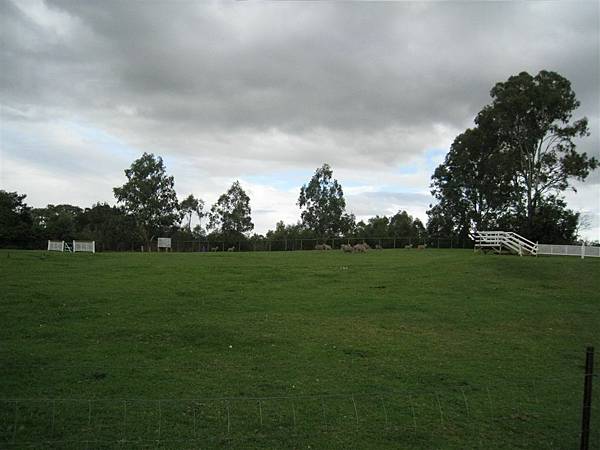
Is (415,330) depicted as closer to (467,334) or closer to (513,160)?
(467,334)

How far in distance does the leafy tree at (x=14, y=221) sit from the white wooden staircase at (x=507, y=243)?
56228 mm

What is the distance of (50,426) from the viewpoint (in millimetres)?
6824

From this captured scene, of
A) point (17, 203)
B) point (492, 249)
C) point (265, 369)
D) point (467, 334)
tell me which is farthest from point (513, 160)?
point (17, 203)

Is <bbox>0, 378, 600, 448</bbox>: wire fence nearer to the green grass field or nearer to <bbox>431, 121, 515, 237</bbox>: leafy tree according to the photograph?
the green grass field

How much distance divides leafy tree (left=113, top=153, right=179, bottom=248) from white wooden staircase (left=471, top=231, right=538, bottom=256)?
51.7 metres

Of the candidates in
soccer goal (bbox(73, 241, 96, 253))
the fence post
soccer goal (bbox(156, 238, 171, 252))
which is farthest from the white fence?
soccer goal (bbox(156, 238, 171, 252))

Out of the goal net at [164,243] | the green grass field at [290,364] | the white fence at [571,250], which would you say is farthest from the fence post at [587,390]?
the goal net at [164,243]

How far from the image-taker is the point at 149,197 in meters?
73.7

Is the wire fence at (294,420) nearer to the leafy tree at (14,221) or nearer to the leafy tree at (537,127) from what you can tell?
the leafy tree at (537,127)

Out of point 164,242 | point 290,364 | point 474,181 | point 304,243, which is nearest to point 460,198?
point 474,181

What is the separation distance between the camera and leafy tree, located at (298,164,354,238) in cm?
7912

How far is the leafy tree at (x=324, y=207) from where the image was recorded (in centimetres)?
7912

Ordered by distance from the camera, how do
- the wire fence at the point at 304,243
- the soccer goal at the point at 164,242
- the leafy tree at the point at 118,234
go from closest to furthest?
the wire fence at the point at 304,243 < the soccer goal at the point at 164,242 < the leafy tree at the point at 118,234

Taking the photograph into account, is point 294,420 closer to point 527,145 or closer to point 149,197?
point 527,145
